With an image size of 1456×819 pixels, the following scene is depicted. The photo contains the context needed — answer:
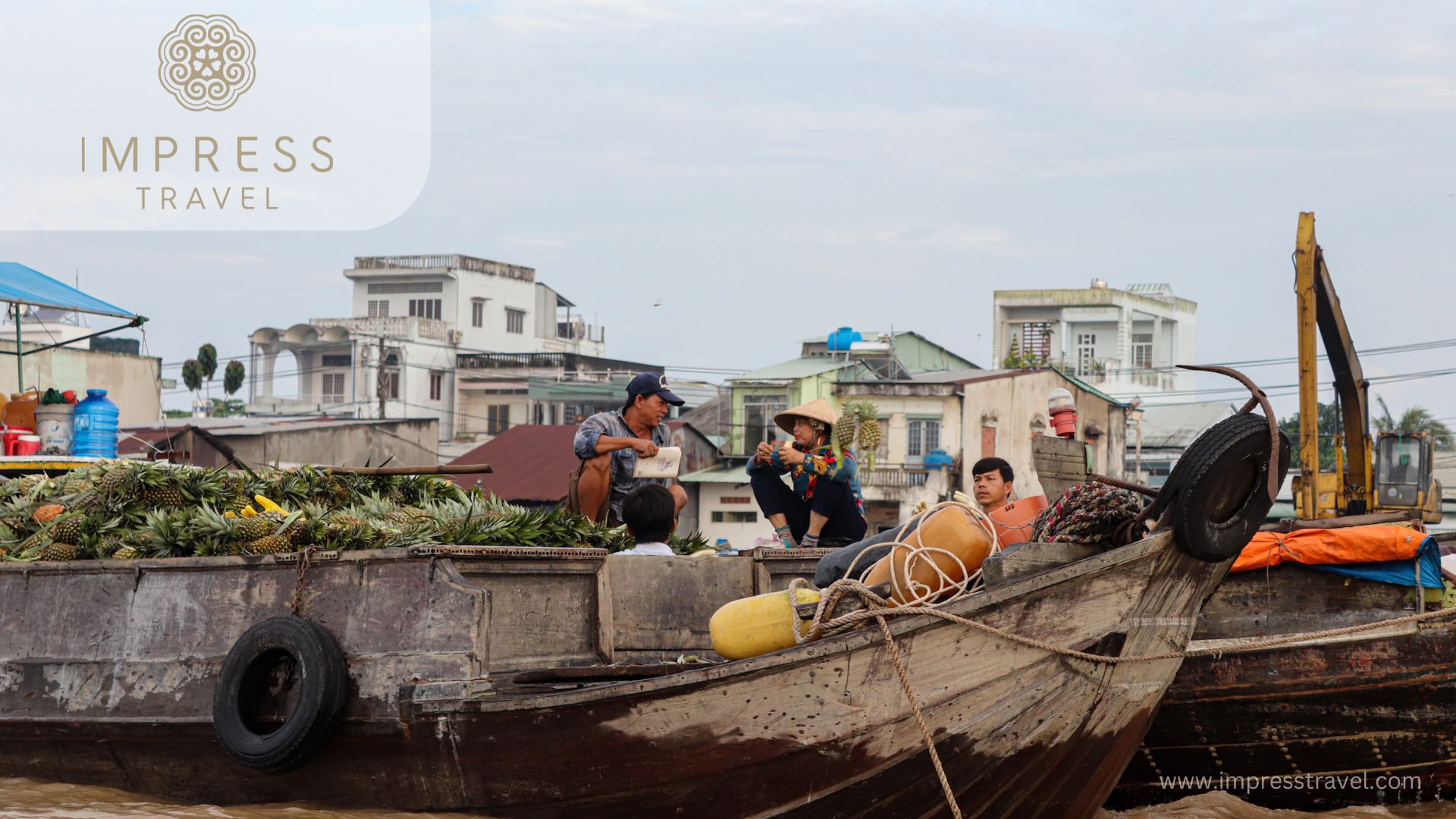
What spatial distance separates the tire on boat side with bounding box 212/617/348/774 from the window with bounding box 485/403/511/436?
141 feet

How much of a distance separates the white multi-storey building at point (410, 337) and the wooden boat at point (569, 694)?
42.4 m

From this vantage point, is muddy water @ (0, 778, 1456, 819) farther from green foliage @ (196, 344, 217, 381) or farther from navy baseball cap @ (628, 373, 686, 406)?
green foliage @ (196, 344, 217, 381)

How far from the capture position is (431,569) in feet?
17.6

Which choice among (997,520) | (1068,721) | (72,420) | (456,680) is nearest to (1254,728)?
(997,520)

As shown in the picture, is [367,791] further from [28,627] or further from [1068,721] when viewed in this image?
[1068,721]

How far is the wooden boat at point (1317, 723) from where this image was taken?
7.10 metres

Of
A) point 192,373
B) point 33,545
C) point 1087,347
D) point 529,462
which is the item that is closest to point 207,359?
point 192,373

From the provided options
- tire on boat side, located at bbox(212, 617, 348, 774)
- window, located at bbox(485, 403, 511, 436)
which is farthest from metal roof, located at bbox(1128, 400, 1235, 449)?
tire on boat side, located at bbox(212, 617, 348, 774)

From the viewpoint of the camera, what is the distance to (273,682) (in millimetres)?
5684

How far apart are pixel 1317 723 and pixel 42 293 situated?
30.6 ft

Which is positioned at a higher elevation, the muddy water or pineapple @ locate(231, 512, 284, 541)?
pineapple @ locate(231, 512, 284, 541)

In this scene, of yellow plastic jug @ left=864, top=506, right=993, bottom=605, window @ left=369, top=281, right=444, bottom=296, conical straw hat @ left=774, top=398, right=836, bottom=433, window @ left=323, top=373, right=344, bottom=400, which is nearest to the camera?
yellow plastic jug @ left=864, top=506, right=993, bottom=605

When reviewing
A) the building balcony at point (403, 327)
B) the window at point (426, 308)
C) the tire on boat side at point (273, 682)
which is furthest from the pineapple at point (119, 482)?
the window at point (426, 308)

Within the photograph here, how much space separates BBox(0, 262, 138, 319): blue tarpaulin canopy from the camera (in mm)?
9977
